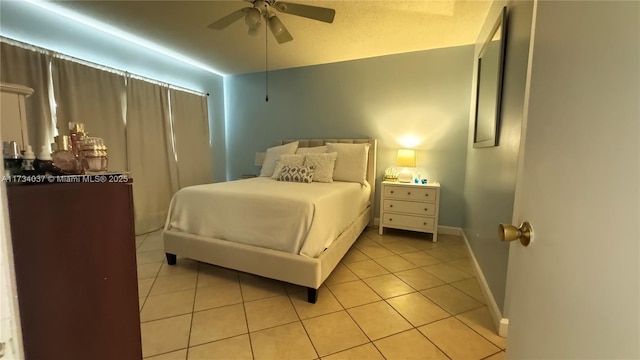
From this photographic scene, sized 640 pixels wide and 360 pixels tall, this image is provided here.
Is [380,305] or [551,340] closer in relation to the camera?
[551,340]

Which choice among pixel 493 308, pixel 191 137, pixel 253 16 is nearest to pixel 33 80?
pixel 191 137

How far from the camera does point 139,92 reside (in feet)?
10.6

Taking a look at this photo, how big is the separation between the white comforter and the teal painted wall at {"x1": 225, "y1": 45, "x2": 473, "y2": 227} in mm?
1614

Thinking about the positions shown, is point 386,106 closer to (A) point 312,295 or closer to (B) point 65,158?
(A) point 312,295

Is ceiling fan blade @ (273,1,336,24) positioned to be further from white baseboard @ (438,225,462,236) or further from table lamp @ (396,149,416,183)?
white baseboard @ (438,225,462,236)

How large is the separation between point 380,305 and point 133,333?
148cm

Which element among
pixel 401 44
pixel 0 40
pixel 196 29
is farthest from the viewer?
pixel 401 44

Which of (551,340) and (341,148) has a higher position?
(341,148)

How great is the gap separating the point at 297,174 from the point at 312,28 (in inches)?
63.0

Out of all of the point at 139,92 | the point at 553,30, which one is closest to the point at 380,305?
the point at 553,30

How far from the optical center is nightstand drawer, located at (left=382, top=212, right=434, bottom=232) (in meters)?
3.01

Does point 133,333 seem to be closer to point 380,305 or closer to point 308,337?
point 308,337

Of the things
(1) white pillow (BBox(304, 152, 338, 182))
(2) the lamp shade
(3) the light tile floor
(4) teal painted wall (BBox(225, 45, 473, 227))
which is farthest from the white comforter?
(4) teal painted wall (BBox(225, 45, 473, 227))

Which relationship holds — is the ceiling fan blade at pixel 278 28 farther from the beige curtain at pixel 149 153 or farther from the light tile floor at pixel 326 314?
the beige curtain at pixel 149 153
